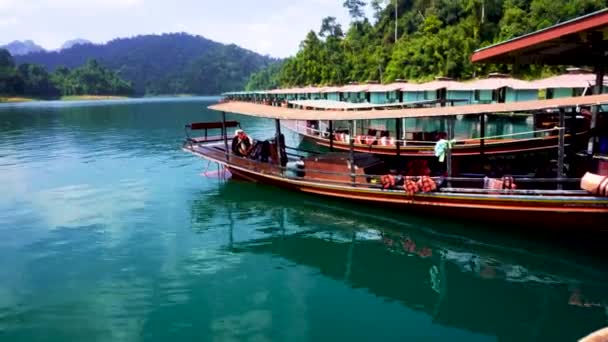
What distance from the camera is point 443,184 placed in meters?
11.2

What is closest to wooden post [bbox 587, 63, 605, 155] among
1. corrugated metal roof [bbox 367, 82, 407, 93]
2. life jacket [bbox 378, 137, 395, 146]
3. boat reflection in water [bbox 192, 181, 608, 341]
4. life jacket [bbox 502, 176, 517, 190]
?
life jacket [bbox 502, 176, 517, 190]

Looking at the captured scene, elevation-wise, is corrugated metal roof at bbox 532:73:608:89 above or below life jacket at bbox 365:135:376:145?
above

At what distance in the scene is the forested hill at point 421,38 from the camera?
3662cm

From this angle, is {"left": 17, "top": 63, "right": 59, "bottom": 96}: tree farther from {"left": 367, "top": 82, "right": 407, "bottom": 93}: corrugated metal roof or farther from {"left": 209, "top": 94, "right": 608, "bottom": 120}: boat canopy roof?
{"left": 209, "top": 94, "right": 608, "bottom": 120}: boat canopy roof

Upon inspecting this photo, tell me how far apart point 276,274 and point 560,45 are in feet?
30.3

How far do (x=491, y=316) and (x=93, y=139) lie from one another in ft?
102

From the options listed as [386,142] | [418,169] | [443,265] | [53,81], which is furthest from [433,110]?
[53,81]

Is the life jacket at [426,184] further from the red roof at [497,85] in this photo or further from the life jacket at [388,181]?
the red roof at [497,85]

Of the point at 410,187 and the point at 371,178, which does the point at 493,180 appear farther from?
the point at 371,178

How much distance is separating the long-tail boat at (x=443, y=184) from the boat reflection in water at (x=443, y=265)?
2.07 feet

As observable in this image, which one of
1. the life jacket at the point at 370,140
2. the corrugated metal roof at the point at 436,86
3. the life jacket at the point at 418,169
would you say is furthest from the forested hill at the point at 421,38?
the life jacket at the point at 418,169

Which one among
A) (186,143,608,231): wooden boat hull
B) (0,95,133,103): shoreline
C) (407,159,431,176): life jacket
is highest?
(0,95,133,103): shoreline

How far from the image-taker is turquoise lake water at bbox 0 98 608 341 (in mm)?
7020

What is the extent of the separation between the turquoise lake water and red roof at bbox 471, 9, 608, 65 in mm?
4553
